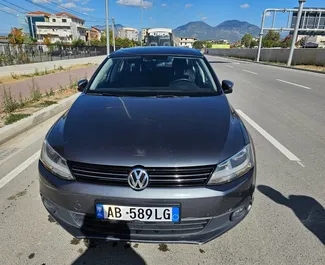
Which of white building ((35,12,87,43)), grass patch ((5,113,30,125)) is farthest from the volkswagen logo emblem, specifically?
white building ((35,12,87,43))

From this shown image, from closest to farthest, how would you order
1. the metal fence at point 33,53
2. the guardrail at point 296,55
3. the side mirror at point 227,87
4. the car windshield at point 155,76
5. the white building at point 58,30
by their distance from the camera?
1. the car windshield at point 155,76
2. the side mirror at point 227,87
3. the metal fence at point 33,53
4. the guardrail at point 296,55
5. the white building at point 58,30

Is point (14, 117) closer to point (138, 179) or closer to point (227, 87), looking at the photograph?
point (227, 87)

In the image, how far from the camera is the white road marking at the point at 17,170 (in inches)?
124

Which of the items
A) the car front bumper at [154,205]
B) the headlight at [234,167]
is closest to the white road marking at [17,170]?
the car front bumper at [154,205]

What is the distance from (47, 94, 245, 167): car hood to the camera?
1848mm

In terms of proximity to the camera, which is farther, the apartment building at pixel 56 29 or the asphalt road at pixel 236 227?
the apartment building at pixel 56 29

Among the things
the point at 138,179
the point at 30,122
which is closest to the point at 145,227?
the point at 138,179

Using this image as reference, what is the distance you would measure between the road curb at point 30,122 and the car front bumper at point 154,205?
3.24 m

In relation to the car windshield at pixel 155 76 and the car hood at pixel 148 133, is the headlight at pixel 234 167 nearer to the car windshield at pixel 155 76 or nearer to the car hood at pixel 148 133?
the car hood at pixel 148 133

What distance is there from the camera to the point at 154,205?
177 cm

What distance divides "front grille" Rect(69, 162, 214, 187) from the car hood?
0.12 feet

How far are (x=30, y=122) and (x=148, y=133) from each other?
4.13 metres

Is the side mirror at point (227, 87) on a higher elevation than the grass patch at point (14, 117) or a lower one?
higher

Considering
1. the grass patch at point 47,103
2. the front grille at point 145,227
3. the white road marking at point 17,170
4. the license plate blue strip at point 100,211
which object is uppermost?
the license plate blue strip at point 100,211
